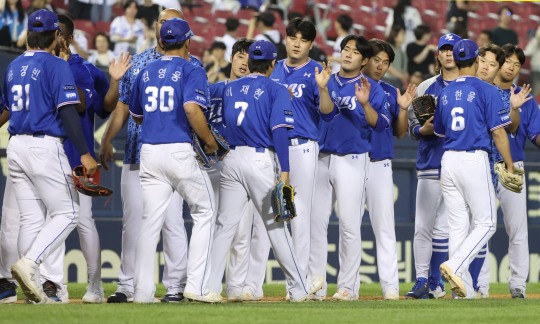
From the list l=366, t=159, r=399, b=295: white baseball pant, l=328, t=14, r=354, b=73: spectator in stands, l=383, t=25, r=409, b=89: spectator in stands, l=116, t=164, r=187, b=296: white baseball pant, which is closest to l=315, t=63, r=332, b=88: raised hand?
l=366, t=159, r=399, b=295: white baseball pant

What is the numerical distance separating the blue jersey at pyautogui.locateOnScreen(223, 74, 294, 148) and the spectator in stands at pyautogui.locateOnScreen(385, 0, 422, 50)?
24.4 ft

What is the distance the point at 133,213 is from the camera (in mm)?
7359

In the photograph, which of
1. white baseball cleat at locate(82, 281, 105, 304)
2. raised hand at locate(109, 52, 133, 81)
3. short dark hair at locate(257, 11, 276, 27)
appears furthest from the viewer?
short dark hair at locate(257, 11, 276, 27)

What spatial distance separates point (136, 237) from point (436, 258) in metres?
2.45

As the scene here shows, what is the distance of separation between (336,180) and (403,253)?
3.96m

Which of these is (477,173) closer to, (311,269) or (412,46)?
(311,269)

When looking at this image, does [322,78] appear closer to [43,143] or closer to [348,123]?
[348,123]

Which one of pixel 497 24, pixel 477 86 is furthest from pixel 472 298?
pixel 497 24

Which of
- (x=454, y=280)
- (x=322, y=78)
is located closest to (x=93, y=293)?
(x=322, y=78)

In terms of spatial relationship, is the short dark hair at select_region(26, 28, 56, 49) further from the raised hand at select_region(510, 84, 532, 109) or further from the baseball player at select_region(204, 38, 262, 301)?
the raised hand at select_region(510, 84, 532, 109)

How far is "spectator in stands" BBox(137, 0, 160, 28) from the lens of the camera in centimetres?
1305

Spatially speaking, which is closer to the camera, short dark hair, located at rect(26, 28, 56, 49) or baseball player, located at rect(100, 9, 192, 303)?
short dark hair, located at rect(26, 28, 56, 49)

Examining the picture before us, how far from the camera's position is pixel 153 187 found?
6.72m

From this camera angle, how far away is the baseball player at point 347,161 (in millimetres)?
7871
